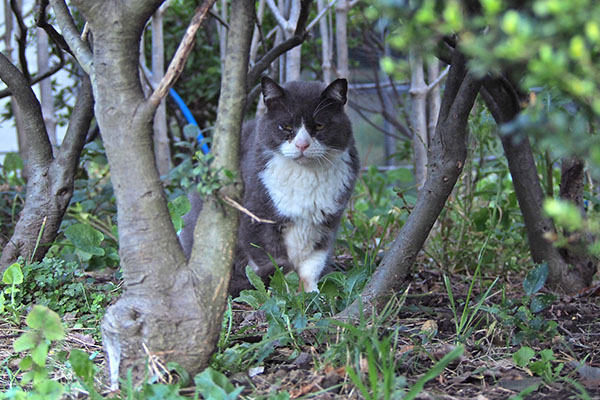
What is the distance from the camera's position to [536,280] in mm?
2211

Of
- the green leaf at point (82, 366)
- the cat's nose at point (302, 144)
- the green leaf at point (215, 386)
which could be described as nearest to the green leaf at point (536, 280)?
the cat's nose at point (302, 144)

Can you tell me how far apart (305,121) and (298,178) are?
0.28m

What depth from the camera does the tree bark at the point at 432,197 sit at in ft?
6.63

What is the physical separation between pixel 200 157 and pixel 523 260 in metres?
2.43

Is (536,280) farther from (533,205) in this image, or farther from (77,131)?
(77,131)

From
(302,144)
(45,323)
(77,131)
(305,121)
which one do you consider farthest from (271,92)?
(45,323)

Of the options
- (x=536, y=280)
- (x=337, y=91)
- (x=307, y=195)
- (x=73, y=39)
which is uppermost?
(x=73, y=39)

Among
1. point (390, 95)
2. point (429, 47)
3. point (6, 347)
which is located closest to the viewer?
point (429, 47)

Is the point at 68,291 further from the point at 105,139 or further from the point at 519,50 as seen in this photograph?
the point at 519,50

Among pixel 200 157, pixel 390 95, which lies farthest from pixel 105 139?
pixel 390 95

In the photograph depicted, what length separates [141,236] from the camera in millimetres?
1549

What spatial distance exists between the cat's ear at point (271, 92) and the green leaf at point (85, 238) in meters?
1.03

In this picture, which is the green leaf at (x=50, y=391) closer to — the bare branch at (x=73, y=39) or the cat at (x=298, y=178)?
the bare branch at (x=73, y=39)

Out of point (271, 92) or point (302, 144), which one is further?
point (271, 92)
